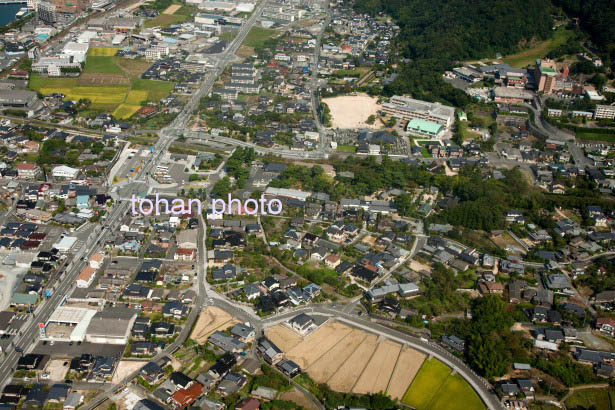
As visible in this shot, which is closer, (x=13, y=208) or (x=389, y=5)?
(x=13, y=208)

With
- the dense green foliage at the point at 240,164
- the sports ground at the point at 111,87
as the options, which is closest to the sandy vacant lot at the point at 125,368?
the dense green foliage at the point at 240,164

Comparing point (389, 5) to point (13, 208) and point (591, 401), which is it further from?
point (591, 401)

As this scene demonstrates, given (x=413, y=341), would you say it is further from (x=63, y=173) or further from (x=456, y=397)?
(x=63, y=173)

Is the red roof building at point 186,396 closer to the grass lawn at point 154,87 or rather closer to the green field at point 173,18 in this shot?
the grass lawn at point 154,87

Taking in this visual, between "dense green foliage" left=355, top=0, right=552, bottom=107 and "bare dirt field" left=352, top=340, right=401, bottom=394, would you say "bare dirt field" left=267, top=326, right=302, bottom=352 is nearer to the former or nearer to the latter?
"bare dirt field" left=352, top=340, right=401, bottom=394

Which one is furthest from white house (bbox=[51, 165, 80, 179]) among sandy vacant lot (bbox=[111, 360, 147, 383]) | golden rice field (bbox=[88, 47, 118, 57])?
golden rice field (bbox=[88, 47, 118, 57])

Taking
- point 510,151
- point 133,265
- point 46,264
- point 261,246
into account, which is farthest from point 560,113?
point 46,264

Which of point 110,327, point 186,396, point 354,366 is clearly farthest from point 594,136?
point 110,327
